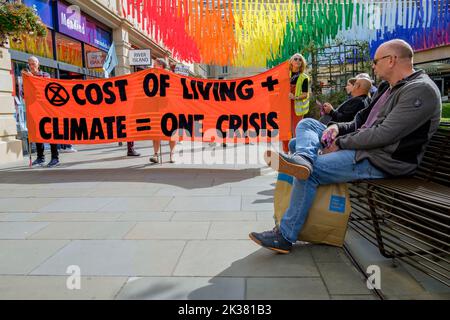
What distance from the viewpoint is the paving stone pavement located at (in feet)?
8.59

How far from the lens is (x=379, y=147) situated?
2930 mm

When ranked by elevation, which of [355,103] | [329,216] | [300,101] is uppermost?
[300,101]

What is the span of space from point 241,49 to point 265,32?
1.81m

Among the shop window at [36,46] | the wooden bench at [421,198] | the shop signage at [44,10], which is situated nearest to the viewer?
the wooden bench at [421,198]

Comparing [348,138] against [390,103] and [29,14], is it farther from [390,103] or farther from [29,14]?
[29,14]

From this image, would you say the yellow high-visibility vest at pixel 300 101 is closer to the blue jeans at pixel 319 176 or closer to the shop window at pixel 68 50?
the blue jeans at pixel 319 176

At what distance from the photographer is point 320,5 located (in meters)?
11.5

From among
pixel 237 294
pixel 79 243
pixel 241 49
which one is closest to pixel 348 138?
pixel 237 294

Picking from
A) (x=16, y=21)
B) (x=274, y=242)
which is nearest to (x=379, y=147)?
(x=274, y=242)

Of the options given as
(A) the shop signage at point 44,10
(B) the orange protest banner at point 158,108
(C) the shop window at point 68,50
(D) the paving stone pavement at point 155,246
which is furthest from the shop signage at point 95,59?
(D) the paving stone pavement at point 155,246

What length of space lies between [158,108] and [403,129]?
5.43 meters

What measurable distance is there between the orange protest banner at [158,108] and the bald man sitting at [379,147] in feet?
13.8

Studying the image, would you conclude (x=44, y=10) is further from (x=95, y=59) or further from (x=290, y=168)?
(x=290, y=168)

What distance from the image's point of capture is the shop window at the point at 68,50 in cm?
1289
